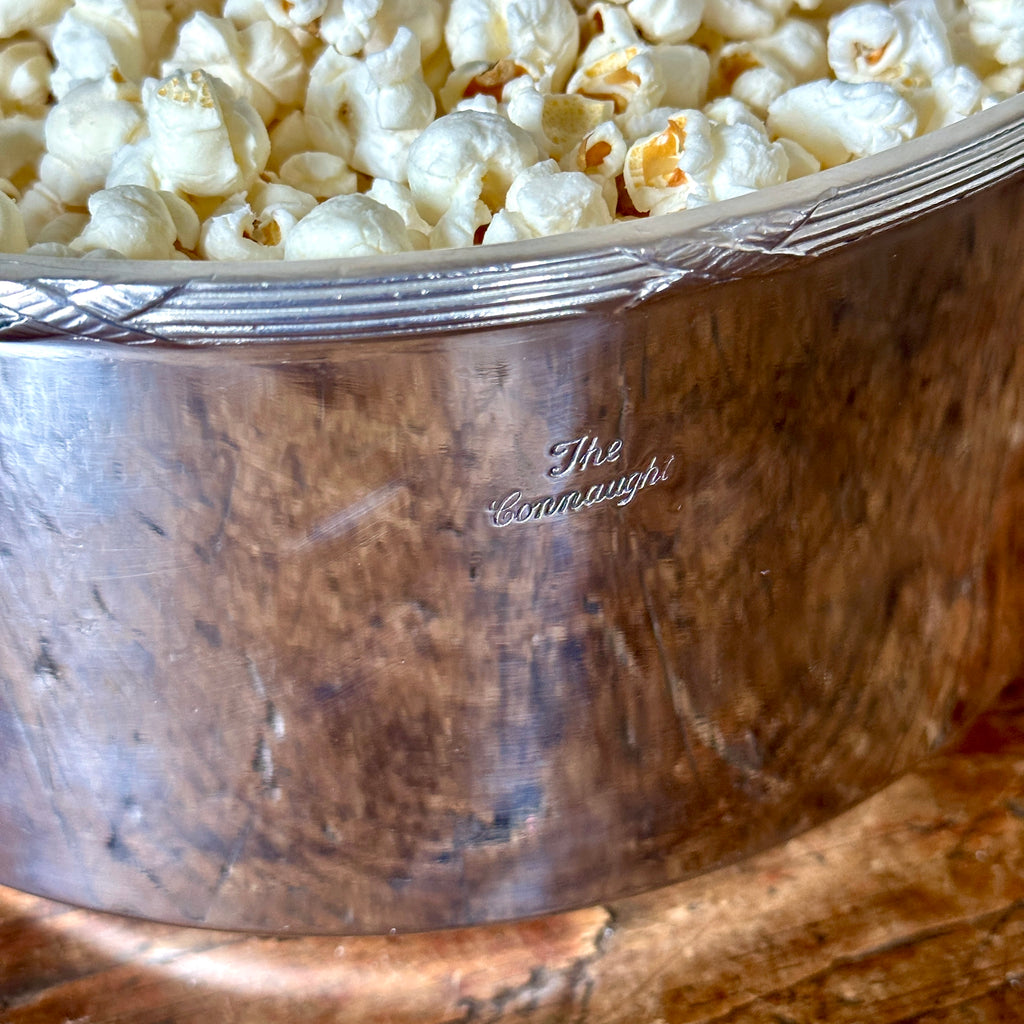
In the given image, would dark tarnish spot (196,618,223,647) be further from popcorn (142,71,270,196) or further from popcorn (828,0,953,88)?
popcorn (828,0,953,88)

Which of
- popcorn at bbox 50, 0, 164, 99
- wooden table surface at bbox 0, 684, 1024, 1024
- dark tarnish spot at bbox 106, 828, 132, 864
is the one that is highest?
popcorn at bbox 50, 0, 164, 99

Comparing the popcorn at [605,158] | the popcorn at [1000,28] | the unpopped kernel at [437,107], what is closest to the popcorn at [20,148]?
the unpopped kernel at [437,107]

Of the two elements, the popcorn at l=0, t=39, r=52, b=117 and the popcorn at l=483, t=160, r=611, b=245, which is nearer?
the popcorn at l=483, t=160, r=611, b=245

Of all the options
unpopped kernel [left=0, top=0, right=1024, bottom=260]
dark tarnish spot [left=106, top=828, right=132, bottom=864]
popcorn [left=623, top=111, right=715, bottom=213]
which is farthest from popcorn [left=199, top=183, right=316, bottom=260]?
dark tarnish spot [left=106, top=828, right=132, bottom=864]

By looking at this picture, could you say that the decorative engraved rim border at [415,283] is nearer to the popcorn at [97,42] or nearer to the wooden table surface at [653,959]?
the popcorn at [97,42]

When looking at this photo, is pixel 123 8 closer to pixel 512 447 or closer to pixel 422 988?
pixel 512 447

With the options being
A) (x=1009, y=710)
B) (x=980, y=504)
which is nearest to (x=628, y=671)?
(x=980, y=504)
